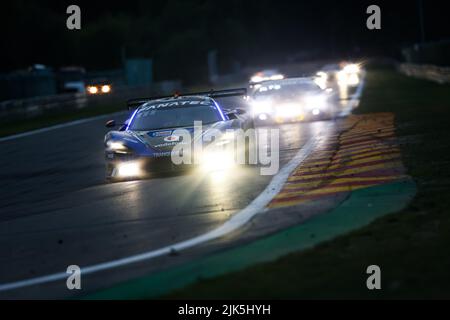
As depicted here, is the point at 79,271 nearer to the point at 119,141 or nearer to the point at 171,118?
the point at 119,141

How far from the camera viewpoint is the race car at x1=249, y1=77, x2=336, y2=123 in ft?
83.8

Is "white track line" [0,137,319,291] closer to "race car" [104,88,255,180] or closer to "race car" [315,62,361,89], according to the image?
"race car" [104,88,255,180]

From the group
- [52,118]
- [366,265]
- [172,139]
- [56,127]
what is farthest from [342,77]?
[366,265]

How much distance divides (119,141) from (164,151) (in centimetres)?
87

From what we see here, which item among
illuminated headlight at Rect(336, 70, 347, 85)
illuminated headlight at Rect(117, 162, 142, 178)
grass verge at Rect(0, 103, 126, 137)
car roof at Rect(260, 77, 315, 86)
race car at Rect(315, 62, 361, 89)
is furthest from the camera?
illuminated headlight at Rect(336, 70, 347, 85)

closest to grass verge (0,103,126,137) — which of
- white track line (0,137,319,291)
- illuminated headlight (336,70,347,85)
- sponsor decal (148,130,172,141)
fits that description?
sponsor decal (148,130,172,141)

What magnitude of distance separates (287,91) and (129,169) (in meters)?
12.2

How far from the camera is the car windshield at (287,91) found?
25719 mm

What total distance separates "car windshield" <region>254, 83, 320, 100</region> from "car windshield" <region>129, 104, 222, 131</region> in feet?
32.3

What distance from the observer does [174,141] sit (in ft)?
46.9

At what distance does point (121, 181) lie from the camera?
14.5 meters

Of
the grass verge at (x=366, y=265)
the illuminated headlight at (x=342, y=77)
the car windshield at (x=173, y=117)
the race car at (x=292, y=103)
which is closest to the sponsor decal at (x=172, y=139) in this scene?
the car windshield at (x=173, y=117)

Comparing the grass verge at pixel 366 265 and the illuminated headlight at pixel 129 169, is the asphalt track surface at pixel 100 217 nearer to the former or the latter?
the illuminated headlight at pixel 129 169

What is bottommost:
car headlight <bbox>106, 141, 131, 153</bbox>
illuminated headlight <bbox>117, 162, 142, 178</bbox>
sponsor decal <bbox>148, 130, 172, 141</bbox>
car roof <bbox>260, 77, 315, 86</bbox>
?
illuminated headlight <bbox>117, 162, 142, 178</bbox>
